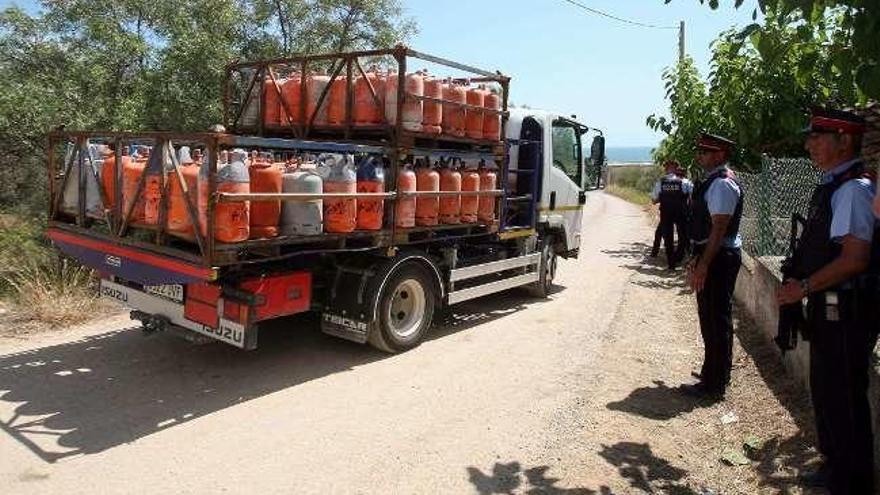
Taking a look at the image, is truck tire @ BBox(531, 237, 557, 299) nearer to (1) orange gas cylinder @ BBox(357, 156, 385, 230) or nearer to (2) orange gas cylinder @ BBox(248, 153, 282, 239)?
(1) orange gas cylinder @ BBox(357, 156, 385, 230)

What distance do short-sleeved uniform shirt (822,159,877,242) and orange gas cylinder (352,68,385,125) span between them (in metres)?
3.84

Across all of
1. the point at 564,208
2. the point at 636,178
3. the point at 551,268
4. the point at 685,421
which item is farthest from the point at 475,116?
the point at 636,178

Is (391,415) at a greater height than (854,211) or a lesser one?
lesser

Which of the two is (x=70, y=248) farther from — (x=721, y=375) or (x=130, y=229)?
(x=721, y=375)

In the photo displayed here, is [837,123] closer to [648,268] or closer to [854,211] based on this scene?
[854,211]

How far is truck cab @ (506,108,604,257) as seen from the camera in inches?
325

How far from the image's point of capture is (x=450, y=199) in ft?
21.6

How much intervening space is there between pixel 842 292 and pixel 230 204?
143 inches

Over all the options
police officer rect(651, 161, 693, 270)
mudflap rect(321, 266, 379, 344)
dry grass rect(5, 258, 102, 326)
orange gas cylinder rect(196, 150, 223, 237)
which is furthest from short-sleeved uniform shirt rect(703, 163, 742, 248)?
police officer rect(651, 161, 693, 270)

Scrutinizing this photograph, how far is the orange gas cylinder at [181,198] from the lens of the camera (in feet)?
15.3

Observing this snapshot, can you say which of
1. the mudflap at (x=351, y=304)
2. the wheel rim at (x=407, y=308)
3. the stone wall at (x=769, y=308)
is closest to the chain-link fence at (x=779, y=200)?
the stone wall at (x=769, y=308)

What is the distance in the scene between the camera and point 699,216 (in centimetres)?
512

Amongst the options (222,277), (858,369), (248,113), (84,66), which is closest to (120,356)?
(222,277)

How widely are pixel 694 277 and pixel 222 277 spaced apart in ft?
11.6
